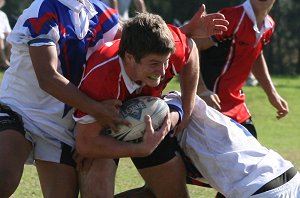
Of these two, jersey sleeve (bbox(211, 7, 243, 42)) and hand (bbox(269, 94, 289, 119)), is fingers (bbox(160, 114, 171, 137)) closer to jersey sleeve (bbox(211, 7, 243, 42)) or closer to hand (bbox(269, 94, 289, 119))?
jersey sleeve (bbox(211, 7, 243, 42))

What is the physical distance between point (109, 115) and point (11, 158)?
644 mm

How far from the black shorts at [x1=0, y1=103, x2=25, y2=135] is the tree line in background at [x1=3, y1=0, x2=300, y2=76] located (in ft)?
44.0

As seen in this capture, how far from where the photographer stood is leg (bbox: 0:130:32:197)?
15.5 ft

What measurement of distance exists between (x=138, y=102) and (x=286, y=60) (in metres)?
14.6

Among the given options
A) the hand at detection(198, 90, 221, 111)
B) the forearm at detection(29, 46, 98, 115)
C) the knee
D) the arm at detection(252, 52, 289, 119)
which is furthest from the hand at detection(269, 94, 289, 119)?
the knee

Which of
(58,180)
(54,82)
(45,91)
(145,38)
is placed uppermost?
(145,38)

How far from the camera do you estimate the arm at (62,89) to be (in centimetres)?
456

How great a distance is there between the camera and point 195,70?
16.9 feet

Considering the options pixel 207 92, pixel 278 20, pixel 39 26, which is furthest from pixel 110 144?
pixel 278 20

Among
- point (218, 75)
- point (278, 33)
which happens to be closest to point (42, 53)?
point (218, 75)

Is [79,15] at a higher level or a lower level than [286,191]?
higher

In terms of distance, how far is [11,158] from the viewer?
15.7ft

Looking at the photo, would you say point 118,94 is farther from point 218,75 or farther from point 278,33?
point 278,33

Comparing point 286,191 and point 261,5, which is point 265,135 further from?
point 286,191
